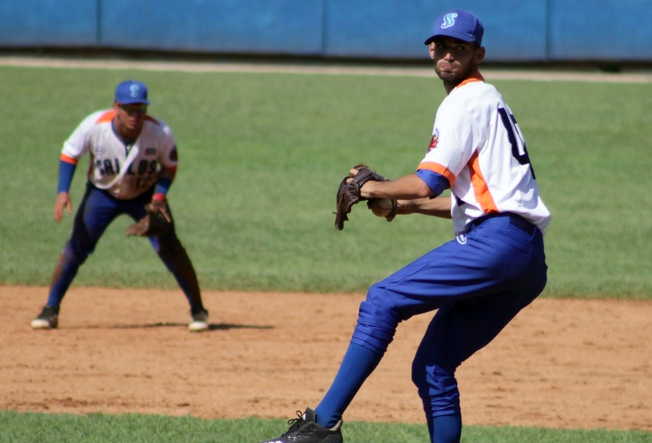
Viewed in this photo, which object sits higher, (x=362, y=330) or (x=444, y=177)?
(x=444, y=177)

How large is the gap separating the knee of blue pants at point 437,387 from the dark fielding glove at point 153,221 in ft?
13.1

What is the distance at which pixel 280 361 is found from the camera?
8.74 meters

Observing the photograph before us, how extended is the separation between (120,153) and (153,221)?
557 mm

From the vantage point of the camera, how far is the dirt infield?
24.7ft

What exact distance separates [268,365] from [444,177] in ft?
12.4

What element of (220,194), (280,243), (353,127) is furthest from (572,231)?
(353,127)

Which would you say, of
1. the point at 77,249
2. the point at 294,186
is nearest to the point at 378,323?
the point at 77,249

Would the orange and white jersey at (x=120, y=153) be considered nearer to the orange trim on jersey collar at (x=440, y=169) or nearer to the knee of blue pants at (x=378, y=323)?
the knee of blue pants at (x=378, y=323)

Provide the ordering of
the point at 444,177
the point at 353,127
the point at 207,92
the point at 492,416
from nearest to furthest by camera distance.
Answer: the point at 444,177, the point at 492,416, the point at 353,127, the point at 207,92

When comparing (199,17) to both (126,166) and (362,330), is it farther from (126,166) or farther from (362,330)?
(362,330)

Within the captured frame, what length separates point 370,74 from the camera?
2134 centimetres

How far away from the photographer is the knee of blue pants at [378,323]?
5.22 m

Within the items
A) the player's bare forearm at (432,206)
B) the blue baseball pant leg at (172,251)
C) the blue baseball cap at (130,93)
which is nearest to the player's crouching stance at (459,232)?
the player's bare forearm at (432,206)

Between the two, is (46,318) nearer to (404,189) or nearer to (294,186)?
(404,189)
